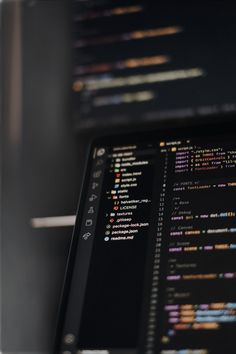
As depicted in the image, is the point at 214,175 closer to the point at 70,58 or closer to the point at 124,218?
the point at 124,218

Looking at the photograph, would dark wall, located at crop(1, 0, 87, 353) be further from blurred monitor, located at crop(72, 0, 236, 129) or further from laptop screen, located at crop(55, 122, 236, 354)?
laptop screen, located at crop(55, 122, 236, 354)

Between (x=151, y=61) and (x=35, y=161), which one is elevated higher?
(x=151, y=61)

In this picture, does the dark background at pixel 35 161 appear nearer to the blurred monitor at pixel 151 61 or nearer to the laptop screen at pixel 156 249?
the blurred monitor at pixel 151 61

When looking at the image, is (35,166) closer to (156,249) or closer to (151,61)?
(151,61)

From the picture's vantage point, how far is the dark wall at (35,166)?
98 centimetres

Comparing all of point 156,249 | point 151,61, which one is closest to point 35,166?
point 151,61

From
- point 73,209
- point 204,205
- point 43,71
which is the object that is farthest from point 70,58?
point 204,205

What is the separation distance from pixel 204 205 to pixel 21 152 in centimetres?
47

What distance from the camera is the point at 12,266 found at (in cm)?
103

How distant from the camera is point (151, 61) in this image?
112 centimetres

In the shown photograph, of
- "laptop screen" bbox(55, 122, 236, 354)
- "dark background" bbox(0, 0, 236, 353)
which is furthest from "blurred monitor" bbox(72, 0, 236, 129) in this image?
"laptop screen" bbox(55, 122, 236, 354)

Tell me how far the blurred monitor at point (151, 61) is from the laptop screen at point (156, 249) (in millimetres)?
261

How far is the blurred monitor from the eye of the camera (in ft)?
3.53

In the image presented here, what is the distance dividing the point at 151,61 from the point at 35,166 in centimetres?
30
